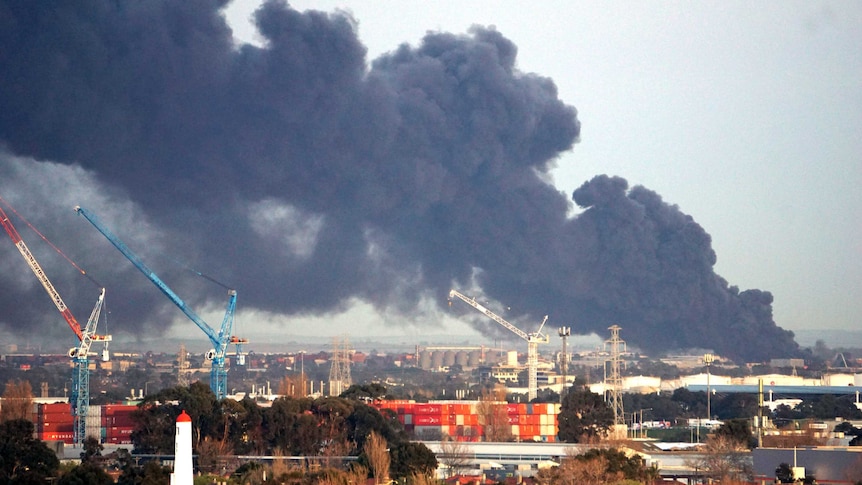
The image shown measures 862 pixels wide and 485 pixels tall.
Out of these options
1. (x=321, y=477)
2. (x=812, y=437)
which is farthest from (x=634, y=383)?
(x=321, y=477)

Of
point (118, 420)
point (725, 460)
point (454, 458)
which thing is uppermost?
point (118, 420)

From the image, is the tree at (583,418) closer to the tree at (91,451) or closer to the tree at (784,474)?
the tree at (91,451)

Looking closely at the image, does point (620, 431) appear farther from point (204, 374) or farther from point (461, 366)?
point (461, 366)

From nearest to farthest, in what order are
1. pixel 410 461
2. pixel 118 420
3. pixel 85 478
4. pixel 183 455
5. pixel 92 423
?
pixel 183 455 < pixel 85 478 < pixel 410 461 < pixel 118 420 < pixel 92 423

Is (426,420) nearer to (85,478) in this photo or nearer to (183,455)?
(85,478)

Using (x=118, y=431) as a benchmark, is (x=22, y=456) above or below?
above

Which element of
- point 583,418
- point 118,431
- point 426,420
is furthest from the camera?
point 426,420

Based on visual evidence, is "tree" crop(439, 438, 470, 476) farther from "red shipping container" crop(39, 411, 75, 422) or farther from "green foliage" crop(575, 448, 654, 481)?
"red shipping container" crop(39, 411, 75, 422)

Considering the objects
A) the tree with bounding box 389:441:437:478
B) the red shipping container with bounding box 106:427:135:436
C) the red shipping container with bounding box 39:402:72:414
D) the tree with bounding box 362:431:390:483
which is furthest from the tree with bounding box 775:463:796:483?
the red shipping container with bounding box 39:402:72:414

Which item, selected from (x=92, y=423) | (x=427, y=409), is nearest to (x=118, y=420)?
(x=92, y=423)

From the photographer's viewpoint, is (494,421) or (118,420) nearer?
(118,420)
